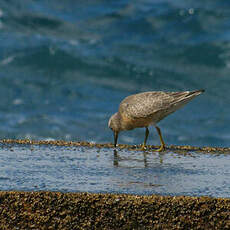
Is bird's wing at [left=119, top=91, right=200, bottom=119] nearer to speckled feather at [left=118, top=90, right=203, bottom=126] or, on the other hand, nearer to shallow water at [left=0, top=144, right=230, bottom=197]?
speckled feather at [left=118, top=90, right=203, bottom=126]

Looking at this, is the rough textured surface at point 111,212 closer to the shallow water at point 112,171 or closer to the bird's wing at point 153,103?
the shallow water at point 112,171

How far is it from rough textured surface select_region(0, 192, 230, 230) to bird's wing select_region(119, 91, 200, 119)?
13.8ft

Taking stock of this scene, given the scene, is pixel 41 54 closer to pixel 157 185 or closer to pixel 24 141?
pixel 24 141

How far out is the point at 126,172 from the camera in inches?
235

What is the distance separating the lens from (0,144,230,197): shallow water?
198 inches

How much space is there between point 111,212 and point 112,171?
153 cm

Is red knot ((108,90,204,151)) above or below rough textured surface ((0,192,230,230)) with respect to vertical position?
below

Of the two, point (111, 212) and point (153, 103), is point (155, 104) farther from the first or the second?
point (111, 212)

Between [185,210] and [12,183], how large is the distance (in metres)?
1.63

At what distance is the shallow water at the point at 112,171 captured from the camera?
5.04 metres

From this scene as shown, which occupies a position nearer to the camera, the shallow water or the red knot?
the shallow water

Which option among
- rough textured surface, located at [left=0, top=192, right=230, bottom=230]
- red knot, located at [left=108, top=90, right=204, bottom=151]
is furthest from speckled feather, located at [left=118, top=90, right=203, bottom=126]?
rough textured surface, located at [left=0, top=192, right=230, bottom=230]

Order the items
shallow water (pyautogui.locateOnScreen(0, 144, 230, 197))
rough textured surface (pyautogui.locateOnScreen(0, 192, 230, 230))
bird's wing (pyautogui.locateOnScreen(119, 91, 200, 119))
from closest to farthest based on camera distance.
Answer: rough textured surface (pyautogui.locateOnScreen(0, 192, 230, 230)) → shallow water (pyautogui.locateOnScreen(0, 144, 230, 197)) → bird's wing (pyautogui.locateOnScreen(119, 91, 200, 119))

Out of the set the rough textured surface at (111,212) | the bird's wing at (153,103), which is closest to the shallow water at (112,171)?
the rough textured surface at (111,212)
